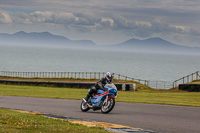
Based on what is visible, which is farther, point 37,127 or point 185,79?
point 185,79

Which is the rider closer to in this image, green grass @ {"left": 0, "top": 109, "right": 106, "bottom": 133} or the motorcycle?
the motorcycle

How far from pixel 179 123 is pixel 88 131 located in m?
4.35

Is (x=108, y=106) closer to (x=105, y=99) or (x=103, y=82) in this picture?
(x=105, y=99)

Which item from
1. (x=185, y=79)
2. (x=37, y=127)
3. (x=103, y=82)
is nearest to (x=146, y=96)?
(x=103, y=82)

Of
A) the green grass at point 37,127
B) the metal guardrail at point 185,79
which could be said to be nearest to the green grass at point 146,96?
the metal guardrail at point 185,79

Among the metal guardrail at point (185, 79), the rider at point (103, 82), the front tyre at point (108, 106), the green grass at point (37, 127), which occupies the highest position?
the metal guardrail at point (185, 79)

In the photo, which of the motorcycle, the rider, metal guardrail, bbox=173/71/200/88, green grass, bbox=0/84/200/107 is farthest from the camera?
metal guardrail, bbox=173/71/200/88

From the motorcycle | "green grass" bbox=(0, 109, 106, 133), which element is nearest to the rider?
the motorcycle

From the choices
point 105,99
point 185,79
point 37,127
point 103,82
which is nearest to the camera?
point 37,127

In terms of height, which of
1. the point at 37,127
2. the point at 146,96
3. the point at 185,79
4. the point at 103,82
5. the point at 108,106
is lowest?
the point at 37,127

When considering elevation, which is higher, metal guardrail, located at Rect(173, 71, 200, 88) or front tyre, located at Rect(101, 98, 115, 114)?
metal guardrail, located at Rect(173, 71, 200, 88)

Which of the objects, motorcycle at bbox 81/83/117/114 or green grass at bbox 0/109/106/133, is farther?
motorcycle at bbox 81/83/117/114

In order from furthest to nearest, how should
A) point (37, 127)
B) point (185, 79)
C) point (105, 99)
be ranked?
point (185, 79)
point (105, 99)
point (37, 127)

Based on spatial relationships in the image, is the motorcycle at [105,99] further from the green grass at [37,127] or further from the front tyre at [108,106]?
the green grass at [37,127]
